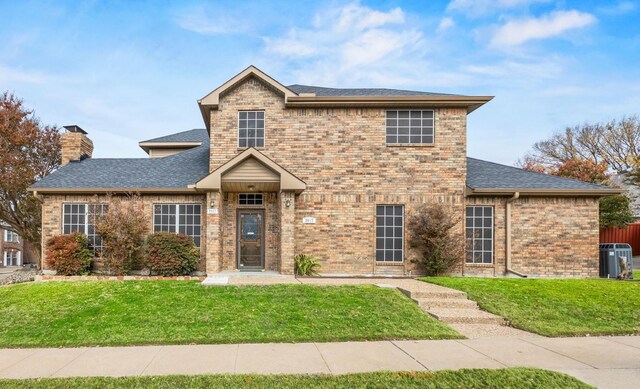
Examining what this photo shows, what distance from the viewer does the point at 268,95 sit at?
13250mm

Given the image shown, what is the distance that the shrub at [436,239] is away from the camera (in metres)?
12.4

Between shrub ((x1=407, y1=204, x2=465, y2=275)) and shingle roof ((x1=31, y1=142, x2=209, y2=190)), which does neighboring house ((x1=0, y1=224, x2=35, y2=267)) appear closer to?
shingle roof ((x1=31, y1=142, x2=209, y2=190))

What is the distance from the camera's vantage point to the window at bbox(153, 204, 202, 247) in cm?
1324

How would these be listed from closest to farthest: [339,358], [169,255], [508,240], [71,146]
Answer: [339,358] → [169,255] → [508,240] → [71,146]

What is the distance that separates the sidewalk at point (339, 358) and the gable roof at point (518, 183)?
272 inches

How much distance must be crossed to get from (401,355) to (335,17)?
37.7 ft

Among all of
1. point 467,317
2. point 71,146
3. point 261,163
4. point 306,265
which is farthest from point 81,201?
point 467,317

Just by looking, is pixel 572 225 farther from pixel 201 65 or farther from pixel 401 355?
pixel 201 65

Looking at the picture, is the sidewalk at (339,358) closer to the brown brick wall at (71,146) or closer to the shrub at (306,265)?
the shrub at (306,265)

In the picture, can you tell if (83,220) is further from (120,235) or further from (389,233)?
(389,233)

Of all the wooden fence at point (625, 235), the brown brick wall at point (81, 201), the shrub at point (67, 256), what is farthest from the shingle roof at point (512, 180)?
the shrub at point (67, 256)

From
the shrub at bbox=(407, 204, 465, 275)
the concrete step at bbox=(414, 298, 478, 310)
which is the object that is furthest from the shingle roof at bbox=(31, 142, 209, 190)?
the concrete step at bbox=(414, 298, 478, 310)

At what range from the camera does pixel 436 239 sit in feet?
40.7

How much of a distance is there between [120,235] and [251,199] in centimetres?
444
